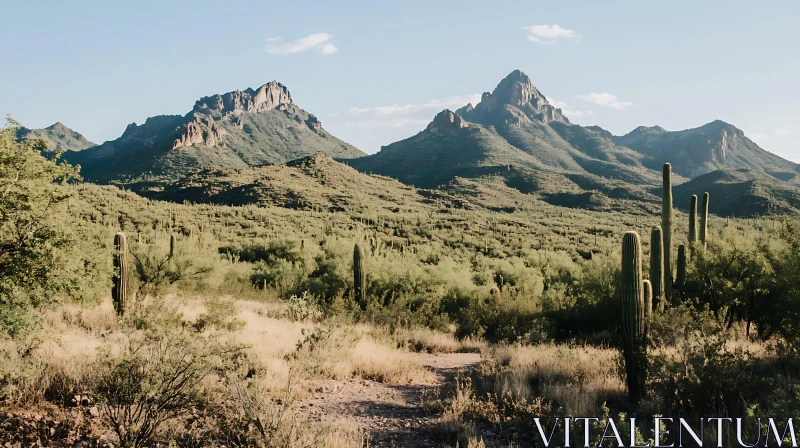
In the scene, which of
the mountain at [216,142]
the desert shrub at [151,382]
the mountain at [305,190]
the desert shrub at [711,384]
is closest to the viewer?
the desert shrub at [151,382]

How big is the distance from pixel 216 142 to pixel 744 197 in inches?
4333

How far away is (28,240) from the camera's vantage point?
754 centimetres

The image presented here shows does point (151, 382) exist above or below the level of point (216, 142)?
below

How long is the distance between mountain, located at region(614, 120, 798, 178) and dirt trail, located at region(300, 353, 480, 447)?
14925cm

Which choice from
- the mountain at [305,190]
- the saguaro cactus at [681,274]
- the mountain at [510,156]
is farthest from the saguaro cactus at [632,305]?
the mountain at [510,156]

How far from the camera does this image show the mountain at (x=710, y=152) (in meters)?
142

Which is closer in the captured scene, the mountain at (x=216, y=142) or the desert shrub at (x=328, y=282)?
the desert shrub at (x=328, y=282)

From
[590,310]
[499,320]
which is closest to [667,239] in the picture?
[590,310]

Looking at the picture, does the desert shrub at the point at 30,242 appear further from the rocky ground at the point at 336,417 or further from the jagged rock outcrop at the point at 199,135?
the jagged rock outcrop at the point at 199,135

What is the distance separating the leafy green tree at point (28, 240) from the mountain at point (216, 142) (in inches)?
3303

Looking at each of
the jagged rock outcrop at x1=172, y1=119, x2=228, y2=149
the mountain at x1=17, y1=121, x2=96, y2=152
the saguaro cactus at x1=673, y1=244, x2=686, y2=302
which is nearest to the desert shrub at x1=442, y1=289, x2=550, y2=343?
the saguaro cactus at x1=673, y1=244, x2=686, y2=302

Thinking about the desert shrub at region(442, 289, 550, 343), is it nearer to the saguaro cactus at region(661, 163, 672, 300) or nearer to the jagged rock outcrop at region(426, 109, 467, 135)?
the saguaro cactus at region(661, 163, 672, 300)

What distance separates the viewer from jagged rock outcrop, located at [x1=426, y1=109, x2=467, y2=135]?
145 meters

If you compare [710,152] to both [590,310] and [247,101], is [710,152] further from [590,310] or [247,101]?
[590,310]
